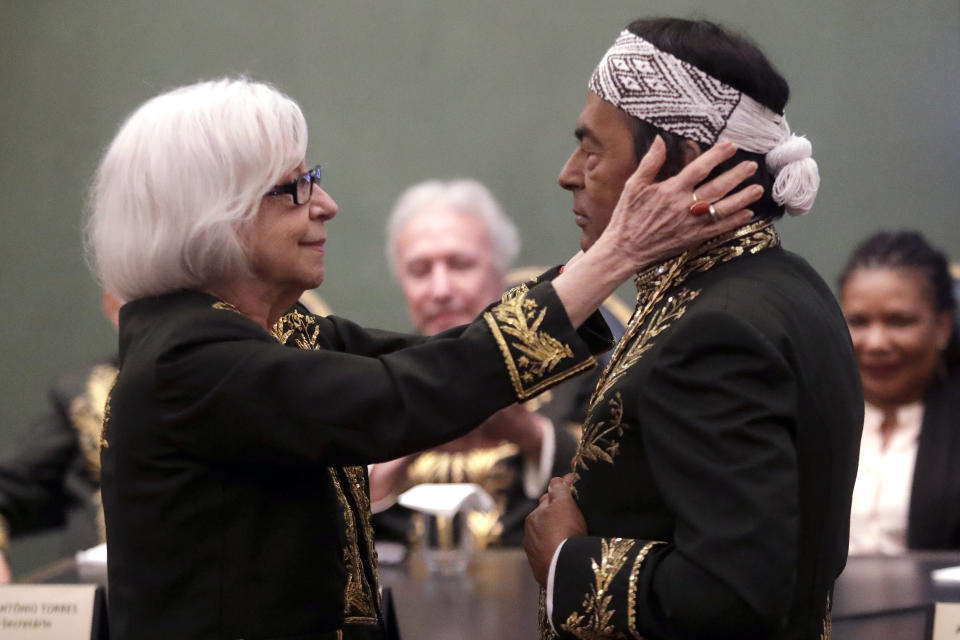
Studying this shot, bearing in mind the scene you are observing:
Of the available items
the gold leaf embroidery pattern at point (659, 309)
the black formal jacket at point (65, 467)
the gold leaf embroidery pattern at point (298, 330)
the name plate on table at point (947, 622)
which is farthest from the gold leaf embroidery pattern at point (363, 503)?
the black formal jacket at point (65, 467)

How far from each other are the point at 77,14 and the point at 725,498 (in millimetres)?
4274

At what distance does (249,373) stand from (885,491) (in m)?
2.52

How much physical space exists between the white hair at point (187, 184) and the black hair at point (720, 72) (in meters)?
0.55

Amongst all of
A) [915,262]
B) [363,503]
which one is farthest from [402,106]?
[363,503]

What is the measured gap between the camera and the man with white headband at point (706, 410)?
1.38 m

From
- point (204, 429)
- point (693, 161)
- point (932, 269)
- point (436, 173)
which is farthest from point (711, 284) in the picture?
point (436, 173)

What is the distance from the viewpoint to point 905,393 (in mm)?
3668

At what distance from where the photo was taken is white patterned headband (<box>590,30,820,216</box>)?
1606 millimetres

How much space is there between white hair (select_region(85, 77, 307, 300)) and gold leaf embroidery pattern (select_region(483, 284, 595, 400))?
0.40 metres

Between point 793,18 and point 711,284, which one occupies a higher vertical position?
point 793,18

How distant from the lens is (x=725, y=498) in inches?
54.2

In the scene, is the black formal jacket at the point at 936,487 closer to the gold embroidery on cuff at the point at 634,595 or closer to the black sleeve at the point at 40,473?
the gold embroidery on cuff at the point at 634,595

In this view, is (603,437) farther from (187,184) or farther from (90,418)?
(90,418)

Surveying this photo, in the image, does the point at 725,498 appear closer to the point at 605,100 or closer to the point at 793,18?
the point at 605,100
